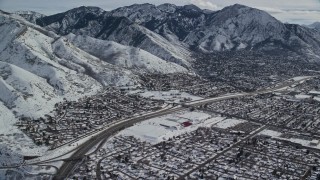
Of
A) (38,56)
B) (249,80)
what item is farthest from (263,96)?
(38,56)

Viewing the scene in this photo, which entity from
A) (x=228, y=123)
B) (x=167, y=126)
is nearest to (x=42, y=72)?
(x=167, y=126)

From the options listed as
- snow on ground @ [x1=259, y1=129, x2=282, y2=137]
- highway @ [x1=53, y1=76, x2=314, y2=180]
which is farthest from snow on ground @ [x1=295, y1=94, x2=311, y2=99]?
snow on ground @ [x1=259, y1=129, x2=282, y2=137]

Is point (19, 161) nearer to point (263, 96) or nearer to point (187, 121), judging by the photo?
point (187, 121)

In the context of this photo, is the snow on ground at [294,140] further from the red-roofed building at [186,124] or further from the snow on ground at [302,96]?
the snow on ground at [302,96]

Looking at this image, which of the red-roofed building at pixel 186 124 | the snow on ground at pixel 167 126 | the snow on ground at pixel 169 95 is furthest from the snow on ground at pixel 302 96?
the red-roofed building at pixel 186 124

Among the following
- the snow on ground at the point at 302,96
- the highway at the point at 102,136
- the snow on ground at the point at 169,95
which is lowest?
the highway at the point at 102,136

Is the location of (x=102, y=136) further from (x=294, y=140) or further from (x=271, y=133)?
(x=294, y=140)
